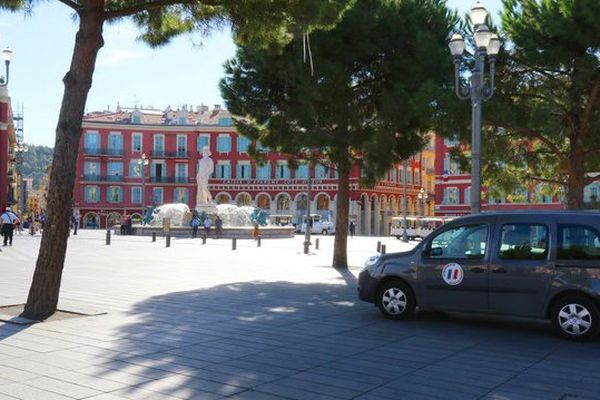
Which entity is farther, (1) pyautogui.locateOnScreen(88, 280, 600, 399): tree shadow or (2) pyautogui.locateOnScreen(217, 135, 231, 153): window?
(2) pyautogui.locateOnScreen(217, 135, 231, 153): window

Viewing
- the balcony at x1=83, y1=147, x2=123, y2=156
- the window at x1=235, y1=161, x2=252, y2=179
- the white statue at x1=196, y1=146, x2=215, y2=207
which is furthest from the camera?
the window at x1=235, y1=161, x2=252, y2=179

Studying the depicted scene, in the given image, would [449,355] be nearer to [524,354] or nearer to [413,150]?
[524,354]

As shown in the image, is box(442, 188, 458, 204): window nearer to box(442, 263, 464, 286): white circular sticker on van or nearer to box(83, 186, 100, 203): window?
box(83, 186, 100, 203): window

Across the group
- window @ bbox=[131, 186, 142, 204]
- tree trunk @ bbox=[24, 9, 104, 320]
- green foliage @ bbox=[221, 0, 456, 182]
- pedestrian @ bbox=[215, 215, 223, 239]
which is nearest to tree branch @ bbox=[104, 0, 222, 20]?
tree trunk @ bbox=[24, 9, 104, 320]

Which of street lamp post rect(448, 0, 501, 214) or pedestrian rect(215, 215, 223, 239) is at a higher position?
street lamp post rect(448, 0, 501, 214)

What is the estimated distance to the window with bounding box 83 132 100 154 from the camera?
76.9 meters

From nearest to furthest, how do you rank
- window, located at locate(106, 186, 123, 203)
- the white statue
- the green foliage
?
the green foliage
the white statue
window, located at locate(106, 186, 123, 203)

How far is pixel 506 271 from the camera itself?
29.4 feet

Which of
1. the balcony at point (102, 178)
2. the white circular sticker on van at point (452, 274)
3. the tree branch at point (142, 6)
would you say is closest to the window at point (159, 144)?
the balcony at point (102, 178)

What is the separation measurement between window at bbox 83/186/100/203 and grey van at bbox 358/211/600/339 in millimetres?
71045

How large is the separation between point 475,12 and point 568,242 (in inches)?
231

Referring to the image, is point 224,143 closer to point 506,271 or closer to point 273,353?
point 506,271

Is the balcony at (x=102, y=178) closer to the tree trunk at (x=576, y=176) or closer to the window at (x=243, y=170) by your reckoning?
the window at (x=243, y=170)

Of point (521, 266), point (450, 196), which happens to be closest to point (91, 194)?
point (450, 196)
